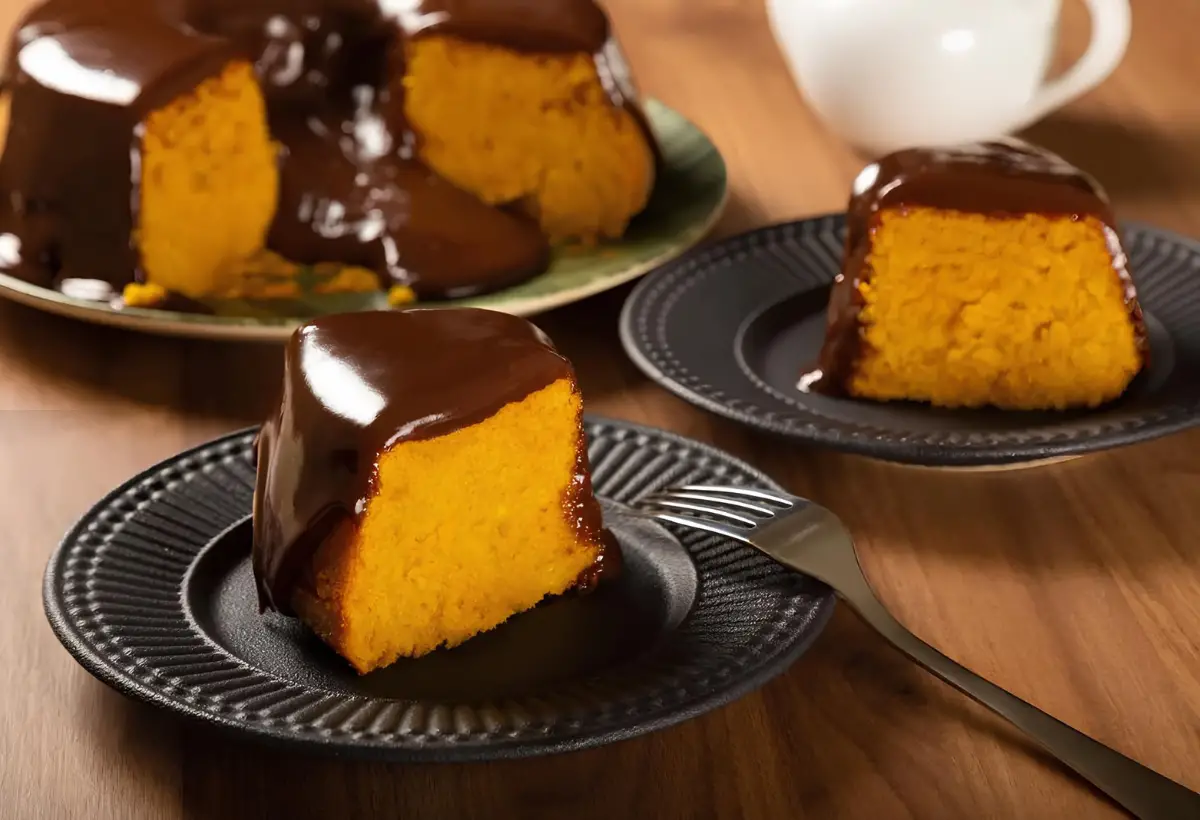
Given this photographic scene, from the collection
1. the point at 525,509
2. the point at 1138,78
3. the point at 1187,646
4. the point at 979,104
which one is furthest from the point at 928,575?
the point at 1138,78

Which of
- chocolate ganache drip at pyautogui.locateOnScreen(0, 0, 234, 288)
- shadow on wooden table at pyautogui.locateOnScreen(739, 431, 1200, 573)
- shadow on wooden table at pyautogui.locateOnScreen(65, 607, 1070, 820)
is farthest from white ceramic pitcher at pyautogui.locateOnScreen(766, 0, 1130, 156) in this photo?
shadow on wooden table at pyautogui.locateOnScreen(65, 607, 1070, 820)

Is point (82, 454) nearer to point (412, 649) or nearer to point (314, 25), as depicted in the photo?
point (412, 649)

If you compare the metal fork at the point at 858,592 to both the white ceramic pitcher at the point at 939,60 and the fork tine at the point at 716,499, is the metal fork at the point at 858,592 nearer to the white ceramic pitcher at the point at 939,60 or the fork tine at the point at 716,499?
the fork tine at the point at 716,499

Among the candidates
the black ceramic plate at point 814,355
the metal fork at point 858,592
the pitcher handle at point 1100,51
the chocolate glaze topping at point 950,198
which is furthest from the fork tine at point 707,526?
the pitcher handle at point 1100,51

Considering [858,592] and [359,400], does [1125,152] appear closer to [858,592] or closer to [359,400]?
[858,592]

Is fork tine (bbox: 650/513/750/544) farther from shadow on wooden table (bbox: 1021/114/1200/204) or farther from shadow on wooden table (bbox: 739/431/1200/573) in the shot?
shadow on wooden table (bbox: 1021/114/1200/204)

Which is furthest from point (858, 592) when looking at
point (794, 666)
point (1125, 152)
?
point (1125, 152)

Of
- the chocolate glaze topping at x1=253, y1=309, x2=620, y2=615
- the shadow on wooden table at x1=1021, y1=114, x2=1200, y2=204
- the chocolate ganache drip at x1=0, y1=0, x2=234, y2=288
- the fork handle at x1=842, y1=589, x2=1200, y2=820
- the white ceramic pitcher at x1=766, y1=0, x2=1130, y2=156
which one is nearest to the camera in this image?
the fork handle at x1=842, y1=589, x2=1200, y2=820
